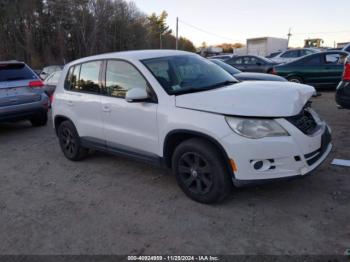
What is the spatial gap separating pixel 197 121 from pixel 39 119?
20.6 ft

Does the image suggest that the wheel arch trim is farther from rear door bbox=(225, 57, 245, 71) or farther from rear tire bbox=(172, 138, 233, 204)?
rear door bbox=(225, 57, 245, 71)

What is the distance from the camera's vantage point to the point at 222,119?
3348 millimetres

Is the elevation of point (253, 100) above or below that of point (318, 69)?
below

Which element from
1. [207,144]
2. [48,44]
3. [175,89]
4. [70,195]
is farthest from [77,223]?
[48,44]

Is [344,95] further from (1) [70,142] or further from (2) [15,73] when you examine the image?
(2) [15,73]

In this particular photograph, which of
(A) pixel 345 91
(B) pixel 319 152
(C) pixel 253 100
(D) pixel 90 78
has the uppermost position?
(D) pixel 90 78

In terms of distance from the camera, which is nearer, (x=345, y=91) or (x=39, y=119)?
(x=345, y=91)

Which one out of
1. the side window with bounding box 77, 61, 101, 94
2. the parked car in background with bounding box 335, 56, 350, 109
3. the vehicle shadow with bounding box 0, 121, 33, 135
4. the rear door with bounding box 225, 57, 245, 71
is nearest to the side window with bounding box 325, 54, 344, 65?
the rear door with bounding box 225, 57, 245, 71

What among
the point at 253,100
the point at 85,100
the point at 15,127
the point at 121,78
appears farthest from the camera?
the point at 15,127

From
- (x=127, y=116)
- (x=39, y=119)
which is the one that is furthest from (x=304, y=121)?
(x=39, y=119)

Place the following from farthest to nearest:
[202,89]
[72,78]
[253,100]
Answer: [72,78] → [202,89] → [253,100]

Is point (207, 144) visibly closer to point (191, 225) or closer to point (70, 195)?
point (191, 225)

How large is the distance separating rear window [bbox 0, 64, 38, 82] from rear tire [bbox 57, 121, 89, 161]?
2.68 metres

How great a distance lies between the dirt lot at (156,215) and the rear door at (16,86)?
110 inches
